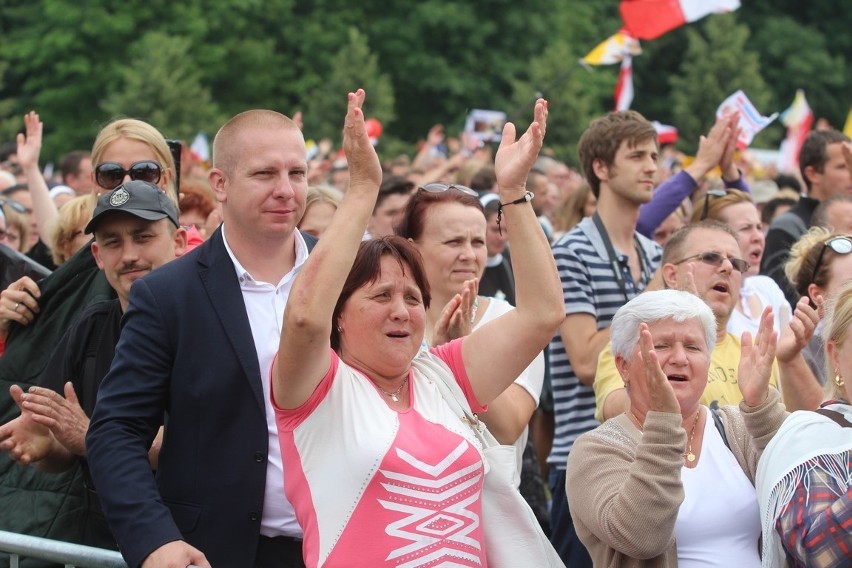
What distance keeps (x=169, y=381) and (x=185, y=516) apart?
1.39 feet

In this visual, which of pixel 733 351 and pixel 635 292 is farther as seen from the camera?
pixel 635 292

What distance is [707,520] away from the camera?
4023 mm

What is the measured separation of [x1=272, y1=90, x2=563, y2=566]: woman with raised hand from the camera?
11.4ft

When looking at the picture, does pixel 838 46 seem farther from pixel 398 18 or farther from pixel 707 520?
pixel 707 520

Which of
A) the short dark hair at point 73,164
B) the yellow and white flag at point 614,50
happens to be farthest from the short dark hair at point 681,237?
the yellow and white flag at point 614,50

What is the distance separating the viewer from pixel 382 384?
3.79m

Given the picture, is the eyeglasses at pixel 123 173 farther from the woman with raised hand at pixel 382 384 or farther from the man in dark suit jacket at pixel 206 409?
the woman with raised hand at pixel 382 384

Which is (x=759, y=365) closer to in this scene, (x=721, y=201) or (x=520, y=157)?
(x=520, y=157)

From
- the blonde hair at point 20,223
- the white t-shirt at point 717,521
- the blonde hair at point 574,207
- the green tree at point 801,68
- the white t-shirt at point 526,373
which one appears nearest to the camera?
the white t-shirt at point 717,521

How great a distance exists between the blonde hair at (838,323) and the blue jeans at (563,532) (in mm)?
1735

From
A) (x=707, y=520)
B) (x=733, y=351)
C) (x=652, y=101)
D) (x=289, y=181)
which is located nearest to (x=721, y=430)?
(x=707, y=520)

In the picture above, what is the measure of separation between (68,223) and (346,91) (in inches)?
996

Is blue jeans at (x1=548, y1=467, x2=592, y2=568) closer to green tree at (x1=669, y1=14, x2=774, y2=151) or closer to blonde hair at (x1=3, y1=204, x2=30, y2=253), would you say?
blonde hair at (x1=3, y1=204, x2=30, y2=253)

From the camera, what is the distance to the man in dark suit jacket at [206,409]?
386cm
